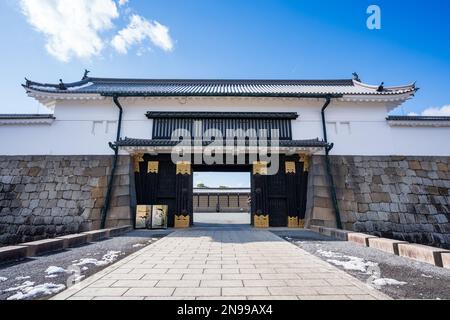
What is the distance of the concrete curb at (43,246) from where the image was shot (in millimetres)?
3968

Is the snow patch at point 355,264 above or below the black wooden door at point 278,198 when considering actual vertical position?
below

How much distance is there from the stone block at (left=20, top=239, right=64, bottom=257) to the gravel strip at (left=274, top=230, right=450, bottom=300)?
5604 mm

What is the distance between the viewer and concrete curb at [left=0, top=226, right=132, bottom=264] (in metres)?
3.97

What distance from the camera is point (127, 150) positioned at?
31.8 ft

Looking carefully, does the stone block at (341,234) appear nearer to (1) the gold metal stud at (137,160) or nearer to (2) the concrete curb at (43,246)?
(2) the concrete curb at (43,246)

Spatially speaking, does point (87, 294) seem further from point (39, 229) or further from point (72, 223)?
point (39, 229)

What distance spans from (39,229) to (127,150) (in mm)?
4542

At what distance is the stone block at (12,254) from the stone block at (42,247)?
0.09 metres

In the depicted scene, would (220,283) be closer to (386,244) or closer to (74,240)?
(386,244)

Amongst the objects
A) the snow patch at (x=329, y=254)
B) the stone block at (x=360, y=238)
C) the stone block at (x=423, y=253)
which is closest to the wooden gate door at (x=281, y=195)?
the stone block at (x=360, y=238)
